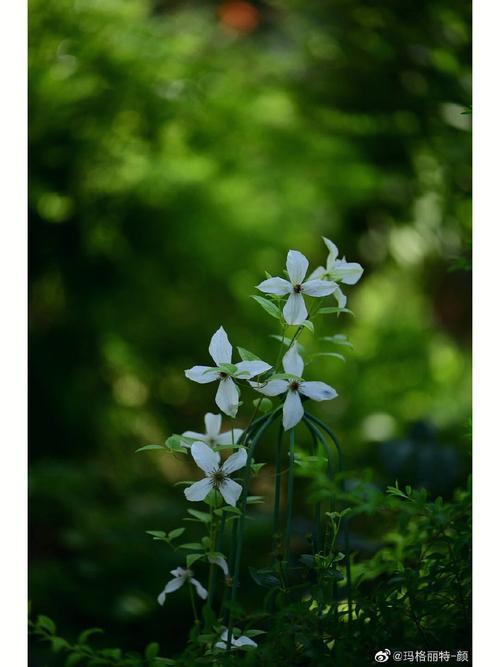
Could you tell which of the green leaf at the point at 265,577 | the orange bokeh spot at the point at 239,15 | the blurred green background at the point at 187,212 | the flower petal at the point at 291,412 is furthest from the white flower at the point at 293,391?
the orange bokeh spot at the point at 239,15

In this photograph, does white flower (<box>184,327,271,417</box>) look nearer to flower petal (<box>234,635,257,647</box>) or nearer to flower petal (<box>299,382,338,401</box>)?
flower petal (<box>299,382,338,401</box>)

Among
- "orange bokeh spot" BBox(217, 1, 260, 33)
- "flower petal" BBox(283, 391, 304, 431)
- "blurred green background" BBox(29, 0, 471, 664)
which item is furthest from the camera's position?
"orange bokeh spot" BBox(217, 1, 260, 33)

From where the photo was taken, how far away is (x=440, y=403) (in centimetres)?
175

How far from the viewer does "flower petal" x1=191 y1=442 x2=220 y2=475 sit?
22.2 inches

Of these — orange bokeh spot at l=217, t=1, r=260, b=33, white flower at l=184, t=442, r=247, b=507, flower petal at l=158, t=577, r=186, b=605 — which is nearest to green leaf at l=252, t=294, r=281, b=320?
white flower at l=184, t=442, r=247, b=507

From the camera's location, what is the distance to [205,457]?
0.57 meters

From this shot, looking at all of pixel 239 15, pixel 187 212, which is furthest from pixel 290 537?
pixel 239 15

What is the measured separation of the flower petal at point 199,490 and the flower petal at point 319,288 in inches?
6.7

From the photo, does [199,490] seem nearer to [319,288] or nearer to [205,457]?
[205,457]

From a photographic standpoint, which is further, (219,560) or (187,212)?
(187,212)

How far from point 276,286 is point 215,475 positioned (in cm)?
16
